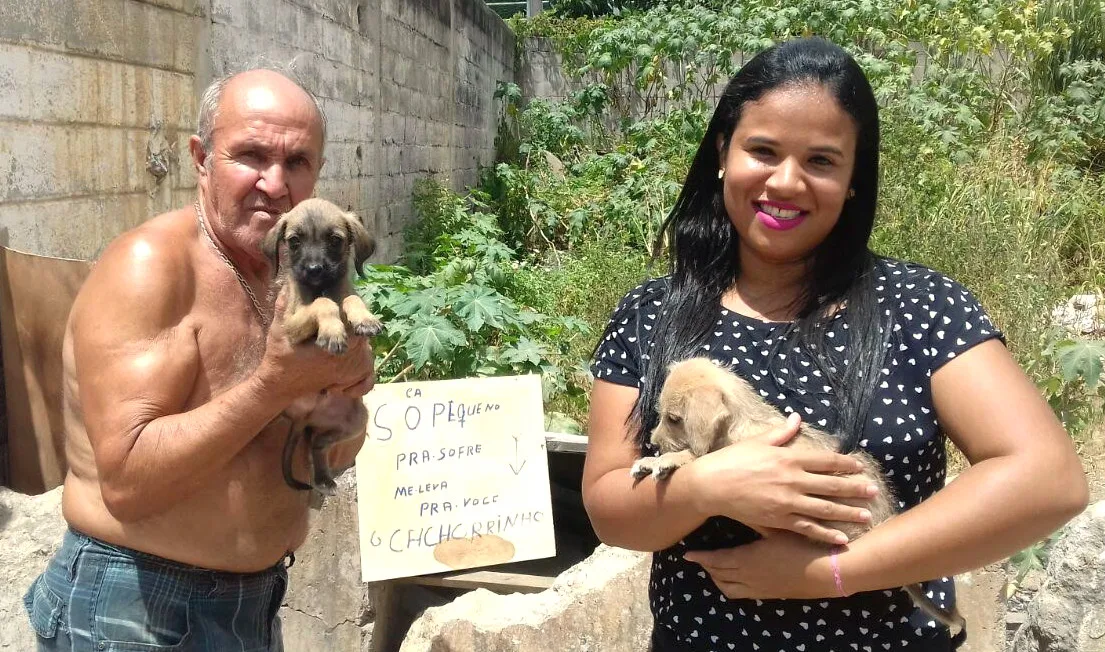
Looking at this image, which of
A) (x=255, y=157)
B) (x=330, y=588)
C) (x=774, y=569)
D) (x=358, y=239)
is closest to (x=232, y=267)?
(x=255, y=157)

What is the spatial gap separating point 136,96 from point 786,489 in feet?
13.3

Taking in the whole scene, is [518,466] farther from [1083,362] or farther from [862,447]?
[1083,362]

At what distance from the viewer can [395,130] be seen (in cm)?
966

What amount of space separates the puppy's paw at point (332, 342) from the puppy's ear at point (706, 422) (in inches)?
34.8

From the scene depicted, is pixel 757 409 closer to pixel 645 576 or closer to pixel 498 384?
pixel 645 576

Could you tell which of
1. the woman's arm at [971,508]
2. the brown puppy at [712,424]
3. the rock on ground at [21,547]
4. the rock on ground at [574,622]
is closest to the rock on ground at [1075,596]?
the rock on ground at [574,622]

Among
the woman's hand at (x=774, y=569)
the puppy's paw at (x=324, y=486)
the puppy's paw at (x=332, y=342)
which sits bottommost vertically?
the puppy's paw at (x=324, y=486)

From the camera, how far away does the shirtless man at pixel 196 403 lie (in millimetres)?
2092

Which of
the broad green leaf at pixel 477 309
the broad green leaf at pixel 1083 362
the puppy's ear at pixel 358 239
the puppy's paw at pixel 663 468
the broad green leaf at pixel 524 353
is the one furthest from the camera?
the broad green leaf at pixel 524 353

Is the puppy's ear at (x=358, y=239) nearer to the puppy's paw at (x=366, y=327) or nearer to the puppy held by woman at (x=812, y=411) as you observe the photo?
the puppy's paw at (x=366, y=327)

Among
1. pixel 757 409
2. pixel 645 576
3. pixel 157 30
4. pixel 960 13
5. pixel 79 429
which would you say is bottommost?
pixel 645 576

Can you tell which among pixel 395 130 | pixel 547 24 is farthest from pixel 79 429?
pixel 547 24

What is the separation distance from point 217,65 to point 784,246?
438 cm

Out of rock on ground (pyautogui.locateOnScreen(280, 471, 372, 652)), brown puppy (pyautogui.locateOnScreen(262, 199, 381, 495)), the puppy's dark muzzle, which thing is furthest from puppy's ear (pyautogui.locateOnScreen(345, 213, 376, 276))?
rock on ground (pyautogui.locateOnScreen(280, 471, 372, 652))
